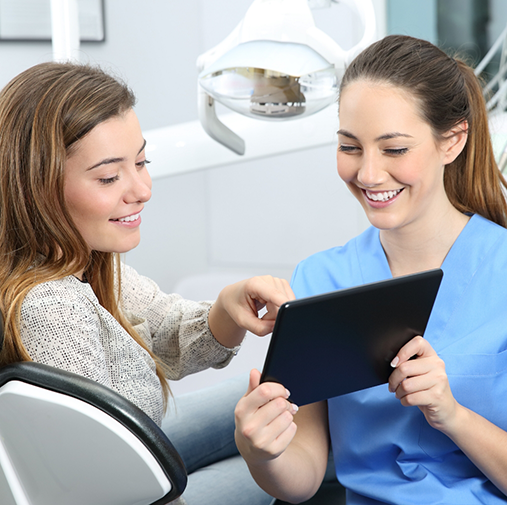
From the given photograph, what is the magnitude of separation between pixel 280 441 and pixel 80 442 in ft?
0.83

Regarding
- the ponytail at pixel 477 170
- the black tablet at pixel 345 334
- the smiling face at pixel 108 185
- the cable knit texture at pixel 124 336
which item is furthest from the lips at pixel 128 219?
the ponytail at pixel 477 170

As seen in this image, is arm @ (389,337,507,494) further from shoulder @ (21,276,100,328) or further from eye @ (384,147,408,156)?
shoulder @ (21,276,100,328)

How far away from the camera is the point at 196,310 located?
120 cm

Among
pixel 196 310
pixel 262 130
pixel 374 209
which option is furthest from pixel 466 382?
pixel 262 130

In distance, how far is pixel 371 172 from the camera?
39.8 inches

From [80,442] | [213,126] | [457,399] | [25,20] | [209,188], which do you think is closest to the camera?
[80,442]

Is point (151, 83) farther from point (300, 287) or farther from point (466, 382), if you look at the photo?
point (466, 382)

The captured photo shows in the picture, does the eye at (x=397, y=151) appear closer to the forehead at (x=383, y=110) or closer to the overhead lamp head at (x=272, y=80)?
the forehead at (x=383, y=110)

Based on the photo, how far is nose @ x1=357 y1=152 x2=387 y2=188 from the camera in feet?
3.31

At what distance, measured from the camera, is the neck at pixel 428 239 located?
1091 mm

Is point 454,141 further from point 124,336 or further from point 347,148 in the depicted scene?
point 124,336

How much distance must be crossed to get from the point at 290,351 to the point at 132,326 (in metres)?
0.45

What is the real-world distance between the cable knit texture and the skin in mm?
88

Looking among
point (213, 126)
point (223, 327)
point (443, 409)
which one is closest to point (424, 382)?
point (443, 409)
